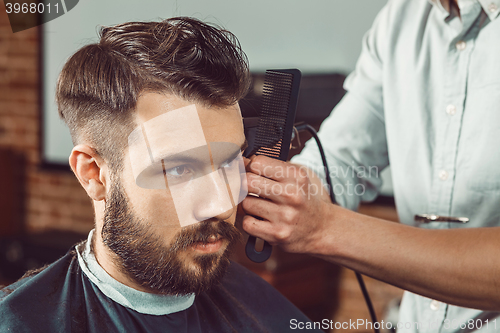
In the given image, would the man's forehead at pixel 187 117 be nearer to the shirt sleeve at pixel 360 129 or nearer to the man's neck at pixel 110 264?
the man's neck at pixel 110 264

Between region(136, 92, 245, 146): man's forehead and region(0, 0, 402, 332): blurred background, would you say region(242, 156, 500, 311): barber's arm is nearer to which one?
region(136, 92, 245, 146): man's forehead

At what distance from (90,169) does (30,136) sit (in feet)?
9.69

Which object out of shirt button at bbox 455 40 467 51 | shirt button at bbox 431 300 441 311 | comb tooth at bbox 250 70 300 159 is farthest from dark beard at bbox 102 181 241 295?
shirt button at bbox 455 40 467 51

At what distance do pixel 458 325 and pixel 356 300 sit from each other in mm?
1665

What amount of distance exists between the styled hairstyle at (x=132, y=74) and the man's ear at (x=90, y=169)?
22 millimetres

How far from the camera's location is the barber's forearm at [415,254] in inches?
38.5

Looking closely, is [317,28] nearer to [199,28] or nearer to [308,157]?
[308,157]

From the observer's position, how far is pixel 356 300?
287 cm

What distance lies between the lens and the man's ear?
3.47ft

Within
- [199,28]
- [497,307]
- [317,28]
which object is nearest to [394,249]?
[497,307]

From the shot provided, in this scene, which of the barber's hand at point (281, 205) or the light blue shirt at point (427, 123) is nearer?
the barber's hand at point (281, 205)

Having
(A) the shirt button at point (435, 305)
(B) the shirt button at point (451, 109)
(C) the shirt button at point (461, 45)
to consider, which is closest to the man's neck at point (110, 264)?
(A) the shirt button at point (435, 305)

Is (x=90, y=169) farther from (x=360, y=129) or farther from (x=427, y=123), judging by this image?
(x=427, y=123)

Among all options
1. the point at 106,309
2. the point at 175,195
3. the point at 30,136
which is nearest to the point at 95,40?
the point at 175,195
